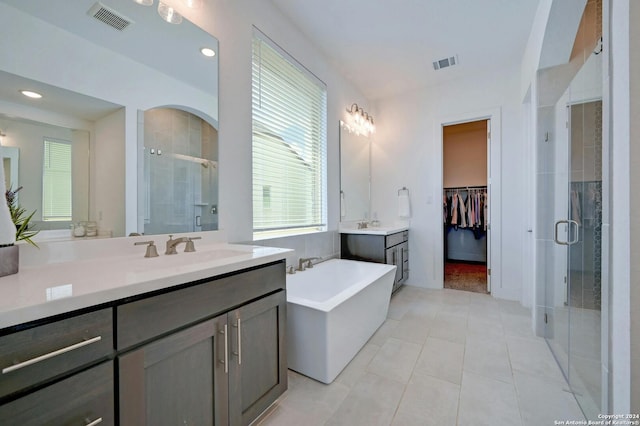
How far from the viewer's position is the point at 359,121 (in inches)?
143

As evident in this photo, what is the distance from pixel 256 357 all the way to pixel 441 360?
56.5 inches

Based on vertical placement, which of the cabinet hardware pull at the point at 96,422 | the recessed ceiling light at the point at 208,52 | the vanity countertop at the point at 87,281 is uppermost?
the recessed ceiling light at the point at 208,52

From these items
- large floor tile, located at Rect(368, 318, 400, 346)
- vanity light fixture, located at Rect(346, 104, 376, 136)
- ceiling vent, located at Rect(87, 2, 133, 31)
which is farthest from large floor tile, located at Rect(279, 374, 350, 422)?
vanity light fixture, located at Rect(346, 104, 376, 136)

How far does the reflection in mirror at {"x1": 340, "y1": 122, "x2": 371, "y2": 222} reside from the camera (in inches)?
133

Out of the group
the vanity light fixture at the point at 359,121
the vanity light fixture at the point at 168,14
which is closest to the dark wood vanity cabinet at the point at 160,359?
the vanity light fixture at the point at 168,14

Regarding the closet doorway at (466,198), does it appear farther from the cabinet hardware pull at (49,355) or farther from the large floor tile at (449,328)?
the cabinet hardware pull at (49,355)

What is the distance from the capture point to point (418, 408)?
1474 mm

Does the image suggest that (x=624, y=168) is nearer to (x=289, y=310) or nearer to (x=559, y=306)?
(x=559, y=306)

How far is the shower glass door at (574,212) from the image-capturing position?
4.22 feet

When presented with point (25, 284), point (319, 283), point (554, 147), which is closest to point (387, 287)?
point (319, 283)

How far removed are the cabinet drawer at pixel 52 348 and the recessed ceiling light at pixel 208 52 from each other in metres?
1.66

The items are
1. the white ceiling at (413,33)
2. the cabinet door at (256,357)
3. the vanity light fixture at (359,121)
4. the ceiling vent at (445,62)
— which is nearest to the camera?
the cabinet door at (256,357)

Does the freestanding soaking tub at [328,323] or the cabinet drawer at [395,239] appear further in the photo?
the cabinet drawer at [395,239]

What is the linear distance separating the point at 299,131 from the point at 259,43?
0.82 metres
